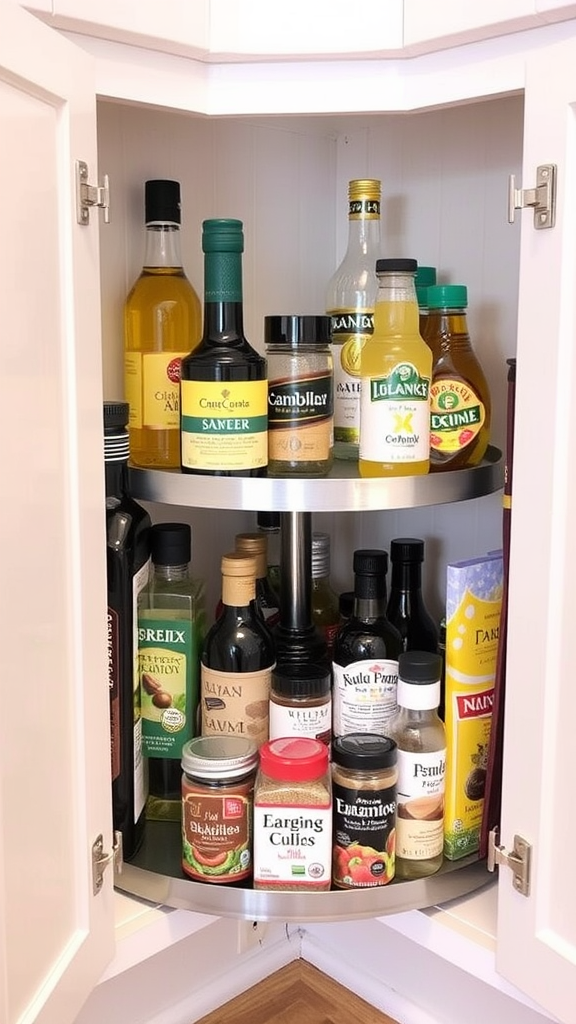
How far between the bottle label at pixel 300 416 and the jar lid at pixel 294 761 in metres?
0.27

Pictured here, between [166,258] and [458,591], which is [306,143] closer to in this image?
[166,258]

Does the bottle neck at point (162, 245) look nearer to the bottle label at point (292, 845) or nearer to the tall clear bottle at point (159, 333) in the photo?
the tall clear bottle at point (159, 333)

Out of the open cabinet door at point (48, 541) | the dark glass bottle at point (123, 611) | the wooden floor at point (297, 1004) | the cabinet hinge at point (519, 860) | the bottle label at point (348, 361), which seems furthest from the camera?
the wooden floor at point (297, 1004)

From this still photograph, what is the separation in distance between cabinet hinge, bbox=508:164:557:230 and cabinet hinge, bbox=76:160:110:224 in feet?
1.05

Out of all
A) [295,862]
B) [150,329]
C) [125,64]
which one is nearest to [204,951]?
[295,862]

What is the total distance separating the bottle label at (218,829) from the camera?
3.07 feet

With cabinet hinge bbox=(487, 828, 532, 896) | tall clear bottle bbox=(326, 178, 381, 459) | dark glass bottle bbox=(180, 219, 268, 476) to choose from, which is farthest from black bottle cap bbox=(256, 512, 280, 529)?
cabinet hinge bbox=(487, 828, 532, 896)

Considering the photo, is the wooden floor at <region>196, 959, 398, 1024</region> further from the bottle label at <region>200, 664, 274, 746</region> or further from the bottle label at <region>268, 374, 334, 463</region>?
the bottle label at <region>268, 374, 334, 463</region>

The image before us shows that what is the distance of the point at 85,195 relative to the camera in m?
0.78

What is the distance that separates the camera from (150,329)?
3.47 feet

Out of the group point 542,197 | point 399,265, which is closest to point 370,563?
point 399,265

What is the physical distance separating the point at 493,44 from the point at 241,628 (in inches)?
22.6

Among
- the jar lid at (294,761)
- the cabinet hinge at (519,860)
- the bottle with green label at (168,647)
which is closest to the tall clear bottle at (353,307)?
the bottle with green label at (168,647)

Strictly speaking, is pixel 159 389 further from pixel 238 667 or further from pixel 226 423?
pixel 238 667
